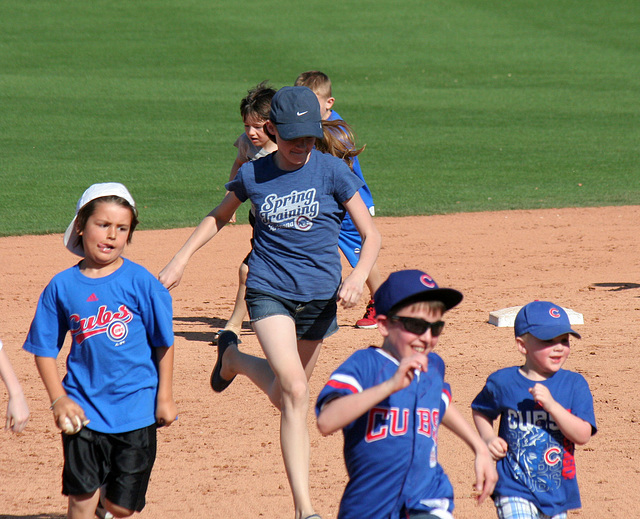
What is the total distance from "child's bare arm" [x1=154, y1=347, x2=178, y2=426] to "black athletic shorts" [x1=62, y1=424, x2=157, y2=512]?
0.07m

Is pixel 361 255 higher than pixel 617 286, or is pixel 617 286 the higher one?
pixel 617 286

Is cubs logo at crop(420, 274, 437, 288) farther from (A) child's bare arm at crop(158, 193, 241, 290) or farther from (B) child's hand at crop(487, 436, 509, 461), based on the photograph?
(A) child's bare arm at crop(158, 193, 241, 290)

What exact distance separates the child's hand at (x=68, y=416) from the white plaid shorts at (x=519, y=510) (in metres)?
1.81

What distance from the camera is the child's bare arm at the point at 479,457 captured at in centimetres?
336

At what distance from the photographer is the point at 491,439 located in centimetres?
371

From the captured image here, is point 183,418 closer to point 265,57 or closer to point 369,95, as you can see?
point 369,95

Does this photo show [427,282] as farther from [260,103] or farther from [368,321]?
[368,321]

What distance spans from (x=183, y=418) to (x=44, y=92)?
21838 mm

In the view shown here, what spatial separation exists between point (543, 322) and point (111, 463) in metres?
2.01

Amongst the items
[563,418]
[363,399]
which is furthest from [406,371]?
[563,418]

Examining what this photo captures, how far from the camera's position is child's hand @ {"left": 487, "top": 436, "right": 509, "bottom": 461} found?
367 centimetres

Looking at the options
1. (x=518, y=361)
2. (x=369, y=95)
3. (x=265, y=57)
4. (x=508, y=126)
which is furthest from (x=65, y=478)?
(x=265, y=57)

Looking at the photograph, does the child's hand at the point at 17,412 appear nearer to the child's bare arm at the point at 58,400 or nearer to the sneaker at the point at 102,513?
the child's bare arm at the point at 58,400

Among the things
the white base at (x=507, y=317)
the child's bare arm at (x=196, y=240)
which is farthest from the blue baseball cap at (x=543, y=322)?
the white base at (x=507, y=317)
